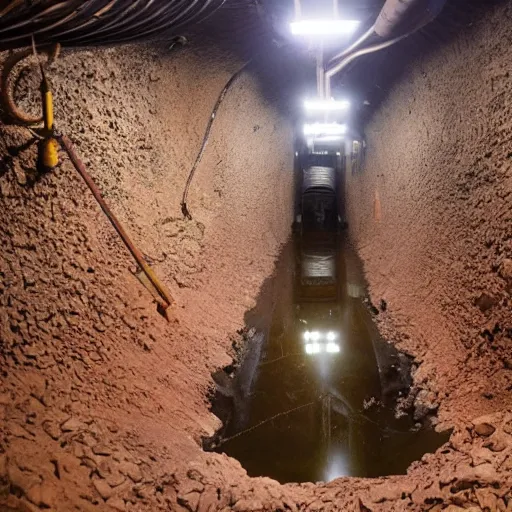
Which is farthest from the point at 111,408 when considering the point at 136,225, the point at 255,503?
the point at 136,225

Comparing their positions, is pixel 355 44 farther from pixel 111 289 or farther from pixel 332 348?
pixel 111 289

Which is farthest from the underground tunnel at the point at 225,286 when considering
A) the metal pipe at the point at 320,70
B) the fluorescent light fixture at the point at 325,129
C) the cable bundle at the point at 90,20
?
the fluorescent light fixture at the point at 325,129

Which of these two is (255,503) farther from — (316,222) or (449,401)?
(316,222)

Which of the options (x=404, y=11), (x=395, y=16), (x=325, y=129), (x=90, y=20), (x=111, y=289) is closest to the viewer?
(x=90, y=20)

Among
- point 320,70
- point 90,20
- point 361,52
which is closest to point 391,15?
point 361,52

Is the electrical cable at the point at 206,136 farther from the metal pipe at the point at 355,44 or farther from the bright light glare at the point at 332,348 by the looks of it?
the bright light glare at the point at 332,348

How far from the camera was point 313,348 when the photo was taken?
509 centimetres

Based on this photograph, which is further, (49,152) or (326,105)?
(326,105)

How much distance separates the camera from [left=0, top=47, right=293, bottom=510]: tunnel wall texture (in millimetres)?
2471

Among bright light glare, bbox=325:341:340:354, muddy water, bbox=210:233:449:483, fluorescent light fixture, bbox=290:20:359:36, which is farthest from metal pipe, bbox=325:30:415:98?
bright light glare, bbox=325:341:340:354

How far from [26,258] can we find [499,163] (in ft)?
13.7

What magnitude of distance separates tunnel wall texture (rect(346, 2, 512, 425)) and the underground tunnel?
0.03 metres

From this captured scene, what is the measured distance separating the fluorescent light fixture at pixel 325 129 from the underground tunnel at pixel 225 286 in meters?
2.25

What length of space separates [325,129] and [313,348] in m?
6.38
